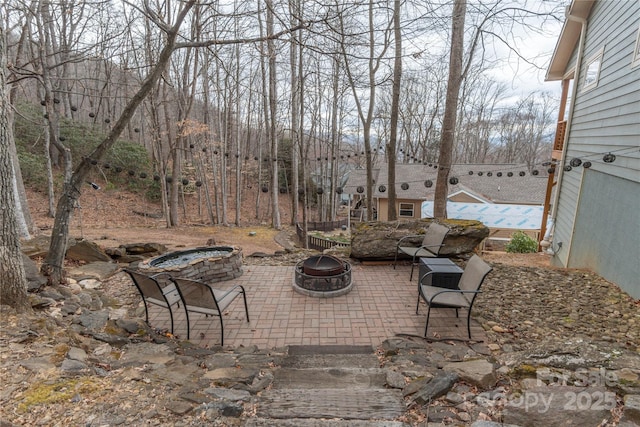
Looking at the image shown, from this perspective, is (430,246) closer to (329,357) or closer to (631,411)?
(329,357)

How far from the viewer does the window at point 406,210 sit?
1741 cm

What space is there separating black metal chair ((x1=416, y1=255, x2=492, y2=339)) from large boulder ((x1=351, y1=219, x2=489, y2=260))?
6.17 feet

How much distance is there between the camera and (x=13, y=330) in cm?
258

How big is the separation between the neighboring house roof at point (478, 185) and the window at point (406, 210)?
1.87 ft

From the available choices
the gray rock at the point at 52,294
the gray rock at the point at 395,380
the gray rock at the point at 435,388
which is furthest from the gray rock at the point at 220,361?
the gray rock at the point at 52,294

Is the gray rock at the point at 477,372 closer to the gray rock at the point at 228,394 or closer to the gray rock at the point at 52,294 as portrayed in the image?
the gray rock at the point at 228,394

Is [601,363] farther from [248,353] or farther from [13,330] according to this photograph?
[13,330]

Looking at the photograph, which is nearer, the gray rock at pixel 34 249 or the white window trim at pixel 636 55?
the white window trim at pixel 636 55

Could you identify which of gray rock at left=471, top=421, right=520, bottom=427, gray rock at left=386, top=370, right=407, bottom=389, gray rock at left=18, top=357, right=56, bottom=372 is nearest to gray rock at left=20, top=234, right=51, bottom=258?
gray rock at left=18, top=357, right=56, bottom=372

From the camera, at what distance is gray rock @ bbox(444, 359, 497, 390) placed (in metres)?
2.18

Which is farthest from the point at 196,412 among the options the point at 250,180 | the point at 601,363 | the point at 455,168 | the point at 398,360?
the point at 250,180

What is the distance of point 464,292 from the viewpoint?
3.42 meters

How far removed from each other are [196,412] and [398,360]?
1.81 meters

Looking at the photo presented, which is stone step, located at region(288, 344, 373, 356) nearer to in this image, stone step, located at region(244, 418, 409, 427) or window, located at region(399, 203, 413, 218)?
stone step, located at region(244, 418, 409, 427)
